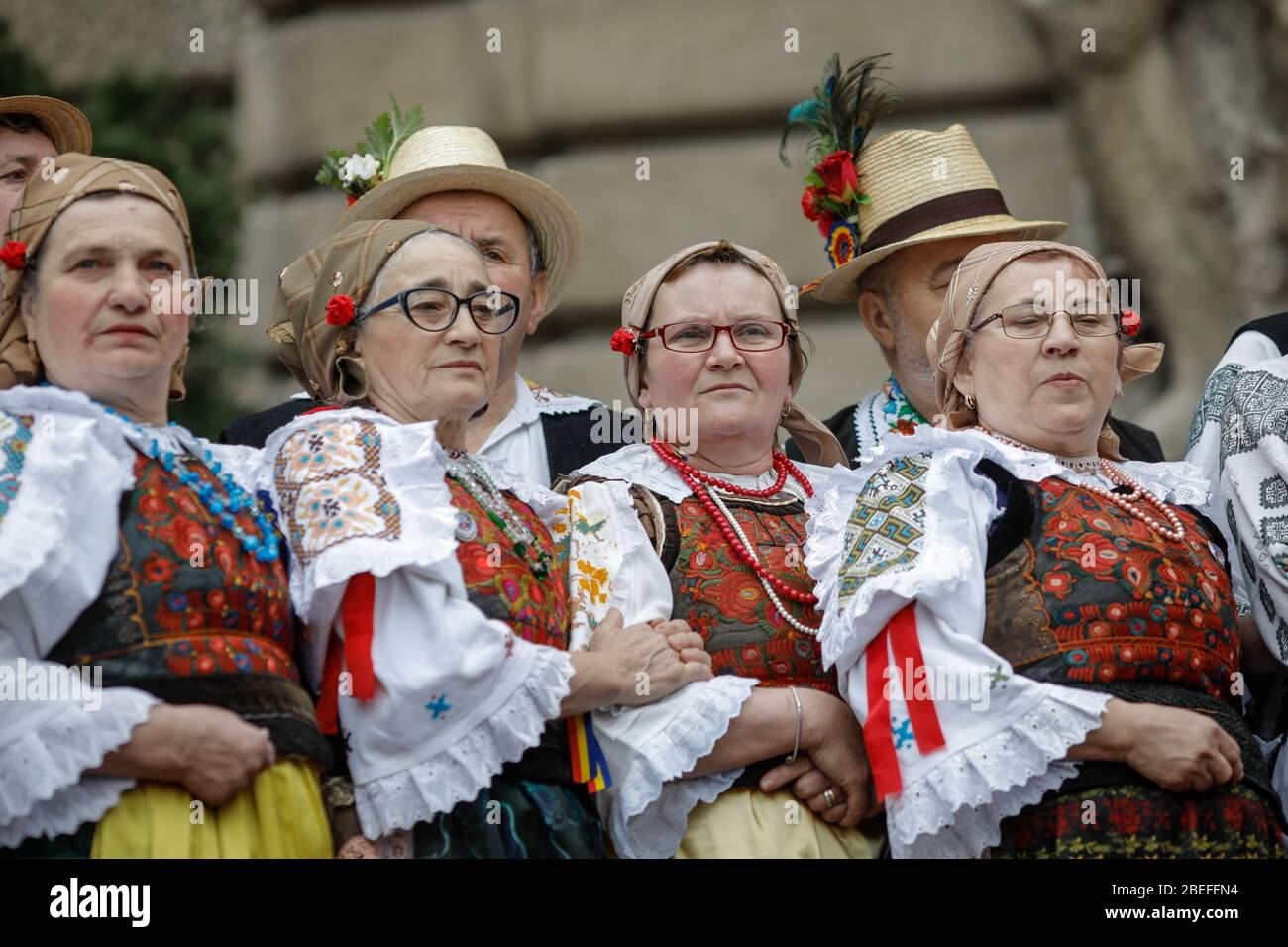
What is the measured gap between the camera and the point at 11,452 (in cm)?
304

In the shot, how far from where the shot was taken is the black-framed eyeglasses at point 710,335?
4.04 meters

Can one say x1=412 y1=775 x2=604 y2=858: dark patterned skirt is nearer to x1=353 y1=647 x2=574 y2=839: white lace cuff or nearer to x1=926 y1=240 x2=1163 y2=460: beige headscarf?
x1=353 y1=647 x2=574 y2=839: white lace cuff

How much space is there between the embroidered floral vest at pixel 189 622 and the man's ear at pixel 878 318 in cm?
247

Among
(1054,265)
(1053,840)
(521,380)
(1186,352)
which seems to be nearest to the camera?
(1053,840)

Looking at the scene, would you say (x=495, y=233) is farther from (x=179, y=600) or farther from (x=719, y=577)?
(x=179, y=600)

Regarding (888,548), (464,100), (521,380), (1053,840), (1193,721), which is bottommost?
(1053,840)

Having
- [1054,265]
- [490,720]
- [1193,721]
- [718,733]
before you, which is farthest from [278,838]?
[1054,265]

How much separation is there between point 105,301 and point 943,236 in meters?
2.53

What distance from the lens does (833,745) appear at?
3.59 m

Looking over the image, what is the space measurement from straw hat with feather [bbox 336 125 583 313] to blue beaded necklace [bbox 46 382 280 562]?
132cm

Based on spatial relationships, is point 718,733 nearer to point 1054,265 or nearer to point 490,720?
point 490,720

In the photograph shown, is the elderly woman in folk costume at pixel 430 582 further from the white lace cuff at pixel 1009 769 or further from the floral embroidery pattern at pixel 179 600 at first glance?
the white lace cuff at pixel 1009 769

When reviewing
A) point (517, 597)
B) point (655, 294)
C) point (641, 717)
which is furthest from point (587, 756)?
point (655, 294)

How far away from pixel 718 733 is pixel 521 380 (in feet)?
6.02
